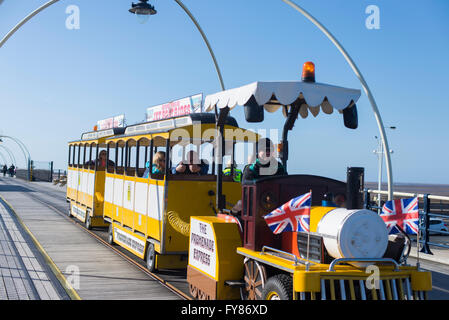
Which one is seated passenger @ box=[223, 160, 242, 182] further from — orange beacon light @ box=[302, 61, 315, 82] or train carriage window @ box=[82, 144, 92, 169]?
train carriage window @ box=[82, 144, 92, 169]

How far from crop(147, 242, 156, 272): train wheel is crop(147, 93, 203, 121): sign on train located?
10.7 ft

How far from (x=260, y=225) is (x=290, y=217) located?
1.76ft

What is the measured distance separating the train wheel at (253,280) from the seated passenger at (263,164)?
1.14 metres

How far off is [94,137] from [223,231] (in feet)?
38.2

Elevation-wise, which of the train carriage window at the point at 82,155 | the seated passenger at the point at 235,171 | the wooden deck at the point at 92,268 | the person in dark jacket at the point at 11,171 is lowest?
the wooden deck at the point at 92,268

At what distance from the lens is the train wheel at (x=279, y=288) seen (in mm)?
5211

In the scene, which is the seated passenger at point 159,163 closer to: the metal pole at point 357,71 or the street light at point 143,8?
the street light at point 143,8

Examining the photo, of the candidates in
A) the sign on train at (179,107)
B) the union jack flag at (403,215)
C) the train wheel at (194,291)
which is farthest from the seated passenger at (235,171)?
the union jack flag at (403,215)

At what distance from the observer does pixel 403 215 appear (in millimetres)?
5828

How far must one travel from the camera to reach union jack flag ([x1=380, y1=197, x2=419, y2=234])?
5660mm

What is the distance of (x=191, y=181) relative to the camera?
944 cm

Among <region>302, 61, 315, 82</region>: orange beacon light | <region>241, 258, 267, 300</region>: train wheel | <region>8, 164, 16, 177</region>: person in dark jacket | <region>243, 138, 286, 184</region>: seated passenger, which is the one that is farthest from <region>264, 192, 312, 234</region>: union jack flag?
<region>8, 164, 16, 177</region>: person in dark jacket

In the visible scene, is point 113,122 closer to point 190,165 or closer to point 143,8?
point 143,8
